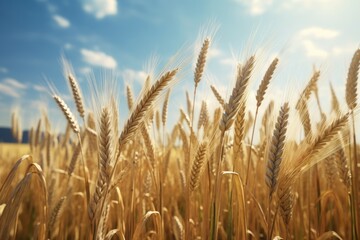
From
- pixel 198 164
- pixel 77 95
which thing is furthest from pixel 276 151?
pixel 77 95

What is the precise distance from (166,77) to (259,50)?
0.51m

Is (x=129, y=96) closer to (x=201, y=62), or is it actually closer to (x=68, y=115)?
(x=201, y=62)

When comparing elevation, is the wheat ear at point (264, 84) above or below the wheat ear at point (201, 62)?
below

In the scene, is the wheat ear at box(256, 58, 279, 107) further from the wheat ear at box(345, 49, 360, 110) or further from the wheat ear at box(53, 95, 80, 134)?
the wheat ear at box(53, 95, 80, 134)

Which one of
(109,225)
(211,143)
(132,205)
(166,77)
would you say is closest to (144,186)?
(109,225)

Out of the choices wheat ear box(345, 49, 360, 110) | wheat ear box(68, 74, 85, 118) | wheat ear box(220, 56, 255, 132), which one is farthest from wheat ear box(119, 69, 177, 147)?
wheat ear box(345, 49, 360, 110)

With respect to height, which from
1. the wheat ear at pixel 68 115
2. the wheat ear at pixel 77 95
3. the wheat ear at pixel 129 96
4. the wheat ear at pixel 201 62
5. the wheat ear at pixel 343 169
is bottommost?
the wheat ear at pixel 343 169

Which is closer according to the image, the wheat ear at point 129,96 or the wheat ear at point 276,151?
the wheat ear at point 276,151

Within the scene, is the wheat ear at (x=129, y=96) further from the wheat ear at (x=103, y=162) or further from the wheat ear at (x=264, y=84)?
the wheat ear at (x=103, y=162)

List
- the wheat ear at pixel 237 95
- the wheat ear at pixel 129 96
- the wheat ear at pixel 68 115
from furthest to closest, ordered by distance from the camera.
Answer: the wheat ear at pixel 129 96, the wheat ear at pixel 68 115, the wheat ear at pixel 237 95

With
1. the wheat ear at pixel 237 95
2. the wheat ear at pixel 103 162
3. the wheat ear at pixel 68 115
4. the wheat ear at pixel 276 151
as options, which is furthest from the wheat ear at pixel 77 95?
the wheat ear at pixel 276 151

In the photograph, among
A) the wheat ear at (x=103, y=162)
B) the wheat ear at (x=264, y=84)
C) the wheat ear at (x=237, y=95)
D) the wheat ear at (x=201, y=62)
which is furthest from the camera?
the wheat ear at (x=201, y=62)

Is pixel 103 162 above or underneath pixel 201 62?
underneath

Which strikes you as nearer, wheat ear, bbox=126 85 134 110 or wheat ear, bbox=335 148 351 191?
wheat ear, bbox=335 148 351 191
